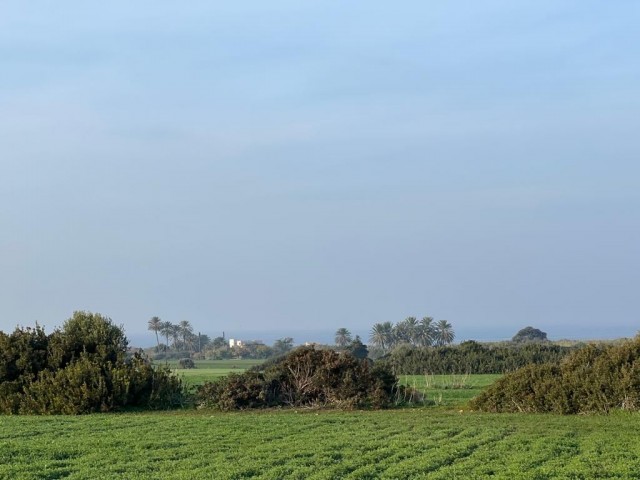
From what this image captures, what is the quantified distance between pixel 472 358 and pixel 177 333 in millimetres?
106541

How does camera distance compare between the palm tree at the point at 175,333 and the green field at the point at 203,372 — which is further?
the palm tree at the point at 175,333

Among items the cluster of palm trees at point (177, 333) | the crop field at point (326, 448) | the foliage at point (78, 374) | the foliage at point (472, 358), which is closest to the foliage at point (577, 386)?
the crop field at point (326, 448)

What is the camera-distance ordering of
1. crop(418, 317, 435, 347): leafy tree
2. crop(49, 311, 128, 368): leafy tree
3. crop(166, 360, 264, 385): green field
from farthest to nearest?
crop(418, 317, 435, 347): leafy tree < crop(166, 360, 264, 385): green field < crop(49, 311, 128, 368): leafy tree

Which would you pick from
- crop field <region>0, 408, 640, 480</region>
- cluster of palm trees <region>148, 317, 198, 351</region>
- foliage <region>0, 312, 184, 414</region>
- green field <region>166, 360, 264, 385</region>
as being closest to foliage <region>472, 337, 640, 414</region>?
crop field <region>0, 408, 640, 480</region>

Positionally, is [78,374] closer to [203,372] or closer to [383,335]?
[203,372]

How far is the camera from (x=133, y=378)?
87.9ft

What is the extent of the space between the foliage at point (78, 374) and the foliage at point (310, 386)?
1847 mm

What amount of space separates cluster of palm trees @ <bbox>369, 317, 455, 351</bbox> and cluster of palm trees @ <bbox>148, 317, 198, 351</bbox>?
130ft

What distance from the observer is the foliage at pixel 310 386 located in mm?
25969

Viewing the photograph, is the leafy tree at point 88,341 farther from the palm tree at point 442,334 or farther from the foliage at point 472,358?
the palm tree at point 442,334

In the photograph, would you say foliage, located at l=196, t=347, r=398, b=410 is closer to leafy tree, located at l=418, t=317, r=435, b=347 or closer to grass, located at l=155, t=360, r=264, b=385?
grass, located at l=155, t=360, r=264, b=385

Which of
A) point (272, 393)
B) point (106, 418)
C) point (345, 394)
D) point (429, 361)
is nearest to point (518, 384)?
point (345, 394)

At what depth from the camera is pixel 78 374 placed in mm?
26016

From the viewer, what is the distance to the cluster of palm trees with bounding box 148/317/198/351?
471 ft
